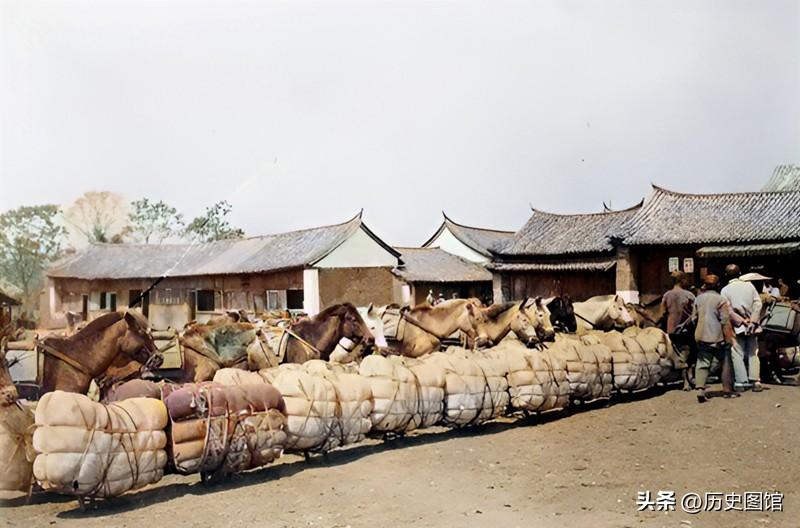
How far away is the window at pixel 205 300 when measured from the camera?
496 centimetres

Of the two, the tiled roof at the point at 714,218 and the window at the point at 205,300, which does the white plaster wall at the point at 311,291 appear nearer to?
the window at the point at 205,300

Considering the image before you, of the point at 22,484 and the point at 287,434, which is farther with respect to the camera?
the point at 287,434

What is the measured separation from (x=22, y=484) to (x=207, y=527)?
3.64 feet

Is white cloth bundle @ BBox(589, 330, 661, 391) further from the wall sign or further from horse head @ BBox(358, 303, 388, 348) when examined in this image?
the wall sign

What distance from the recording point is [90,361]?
4414mm

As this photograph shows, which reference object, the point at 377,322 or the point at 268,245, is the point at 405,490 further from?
the point at 377,322

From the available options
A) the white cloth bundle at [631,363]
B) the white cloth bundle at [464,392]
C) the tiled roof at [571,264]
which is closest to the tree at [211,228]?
the white cloth bundle at [464,392]

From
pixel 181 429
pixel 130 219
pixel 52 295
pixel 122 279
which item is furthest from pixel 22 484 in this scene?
pixel 130 219

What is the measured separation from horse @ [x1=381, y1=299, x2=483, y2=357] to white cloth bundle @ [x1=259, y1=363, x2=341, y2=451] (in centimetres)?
250

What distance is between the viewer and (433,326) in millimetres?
7145

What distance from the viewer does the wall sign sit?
1126 centimetres

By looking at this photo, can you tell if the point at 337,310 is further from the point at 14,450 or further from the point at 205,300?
the point at 14,450

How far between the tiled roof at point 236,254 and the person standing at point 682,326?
3.88 metres

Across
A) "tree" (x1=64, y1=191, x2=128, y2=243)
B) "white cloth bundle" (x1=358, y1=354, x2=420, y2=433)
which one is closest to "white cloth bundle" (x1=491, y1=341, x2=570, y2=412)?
"white cloth bundle" (x1=358, y1=354, x2=420, y2=433)
